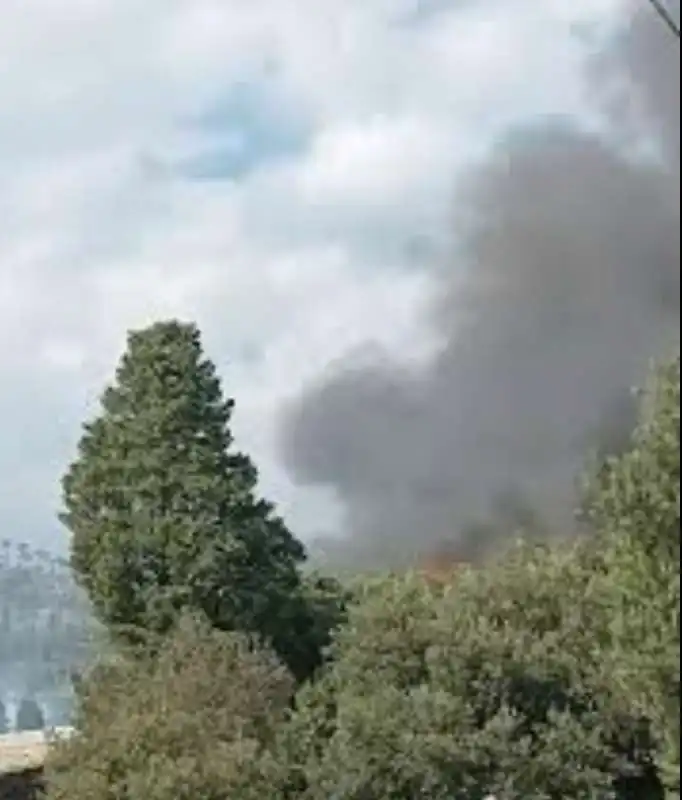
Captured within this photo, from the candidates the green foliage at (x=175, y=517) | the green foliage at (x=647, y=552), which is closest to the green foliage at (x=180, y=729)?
the green foliage at (x=175, y=517)

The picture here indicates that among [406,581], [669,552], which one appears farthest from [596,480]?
[406,581]

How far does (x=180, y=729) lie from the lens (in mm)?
34844

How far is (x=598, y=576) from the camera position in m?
36.4

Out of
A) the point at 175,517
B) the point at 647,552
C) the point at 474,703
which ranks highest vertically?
the point at 175,517

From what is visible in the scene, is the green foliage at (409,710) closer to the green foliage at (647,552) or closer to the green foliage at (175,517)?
the green foliage at (175,517)

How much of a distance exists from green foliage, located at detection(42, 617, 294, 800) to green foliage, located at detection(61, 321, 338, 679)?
6452 millimetres

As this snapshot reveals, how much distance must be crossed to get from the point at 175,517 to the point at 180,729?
510 inches

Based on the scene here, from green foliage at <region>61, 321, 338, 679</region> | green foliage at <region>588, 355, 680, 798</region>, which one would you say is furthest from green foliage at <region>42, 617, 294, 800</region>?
green foliage at <region>588, 355, 680, 798</region>

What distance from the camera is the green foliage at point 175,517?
46.0 metres

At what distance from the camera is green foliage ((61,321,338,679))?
4600 centimetres

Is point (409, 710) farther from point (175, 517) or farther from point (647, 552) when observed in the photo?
point (175, 517)

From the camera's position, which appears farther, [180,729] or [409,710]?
[180,729]

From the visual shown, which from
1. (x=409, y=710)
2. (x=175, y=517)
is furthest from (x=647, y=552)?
(x=175, y=517)

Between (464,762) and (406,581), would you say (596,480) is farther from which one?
(406,581)
